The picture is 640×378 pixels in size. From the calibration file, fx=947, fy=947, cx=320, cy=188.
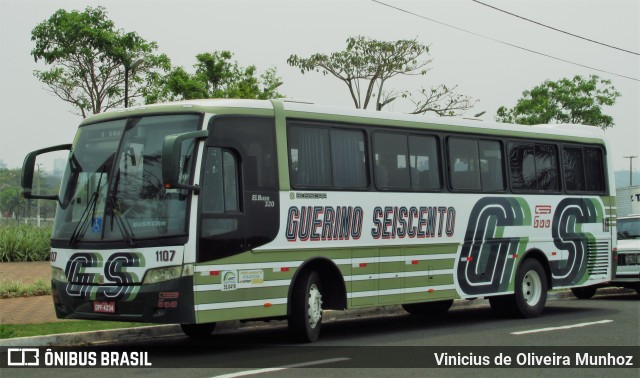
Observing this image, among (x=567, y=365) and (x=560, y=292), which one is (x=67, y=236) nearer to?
(x=567, y=365)

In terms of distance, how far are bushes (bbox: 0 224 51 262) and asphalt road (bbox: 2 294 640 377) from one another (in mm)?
14668

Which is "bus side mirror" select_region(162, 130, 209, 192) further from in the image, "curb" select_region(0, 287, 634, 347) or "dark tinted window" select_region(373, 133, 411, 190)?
"dark tinted window" select_region(373, 133, 411, 190)

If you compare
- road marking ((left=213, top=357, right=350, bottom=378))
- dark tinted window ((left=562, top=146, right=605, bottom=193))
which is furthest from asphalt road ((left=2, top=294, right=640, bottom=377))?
dark tinted window ((left=562, top=146, right=605, bottom=193))

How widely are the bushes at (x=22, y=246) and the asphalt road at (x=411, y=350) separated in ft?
48.1

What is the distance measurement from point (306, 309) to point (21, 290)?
8.79 meters

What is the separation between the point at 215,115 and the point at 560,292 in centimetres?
1335

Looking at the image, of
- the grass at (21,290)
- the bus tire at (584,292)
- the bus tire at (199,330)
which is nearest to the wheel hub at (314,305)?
the bus tire at (199,330)

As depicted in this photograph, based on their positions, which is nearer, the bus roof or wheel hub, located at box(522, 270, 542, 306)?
the bus roof

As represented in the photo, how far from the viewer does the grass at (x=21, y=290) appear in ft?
63.3

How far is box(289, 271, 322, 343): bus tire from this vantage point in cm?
1290

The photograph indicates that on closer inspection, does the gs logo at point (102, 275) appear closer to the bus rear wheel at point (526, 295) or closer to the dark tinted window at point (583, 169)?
the bus rear wheel at point (526, 295)
